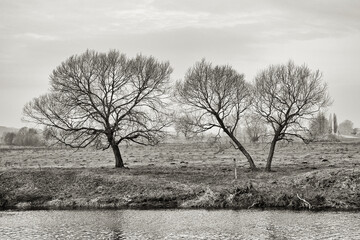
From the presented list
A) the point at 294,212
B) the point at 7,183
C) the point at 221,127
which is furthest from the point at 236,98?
the point at 7,183

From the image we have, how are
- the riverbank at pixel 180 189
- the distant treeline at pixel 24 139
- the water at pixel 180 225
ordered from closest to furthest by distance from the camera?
1. the water at pixel 180 225
2. the riverbank at pixel 180 189
3. the distant treeline at pixel 24 139

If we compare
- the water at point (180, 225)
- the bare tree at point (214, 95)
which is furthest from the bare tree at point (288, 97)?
the water at point (180, 225)

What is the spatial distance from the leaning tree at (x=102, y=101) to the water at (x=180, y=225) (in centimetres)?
1336

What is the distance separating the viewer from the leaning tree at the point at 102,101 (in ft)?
135

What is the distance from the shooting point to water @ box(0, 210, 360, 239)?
21844mm

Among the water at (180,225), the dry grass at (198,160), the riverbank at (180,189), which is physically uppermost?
the dry grass at (198,160)

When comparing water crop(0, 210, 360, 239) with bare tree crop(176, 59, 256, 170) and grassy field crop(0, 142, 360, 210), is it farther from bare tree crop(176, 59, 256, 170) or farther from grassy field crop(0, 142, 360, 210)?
bare tree crop(176, 59, 256, 170)

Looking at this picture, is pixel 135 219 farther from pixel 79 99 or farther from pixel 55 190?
pixel 79 99

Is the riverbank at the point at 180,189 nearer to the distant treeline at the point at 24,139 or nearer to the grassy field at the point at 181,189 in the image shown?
the grassy field at the point at 181,189

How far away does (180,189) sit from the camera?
108 feet

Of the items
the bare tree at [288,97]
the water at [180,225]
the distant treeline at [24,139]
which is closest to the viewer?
the water at [180,225]

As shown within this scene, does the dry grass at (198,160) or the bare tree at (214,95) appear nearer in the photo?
the bare tree at (214,95)

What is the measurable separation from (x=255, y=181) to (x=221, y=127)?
327 inches

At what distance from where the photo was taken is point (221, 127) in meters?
41.7
